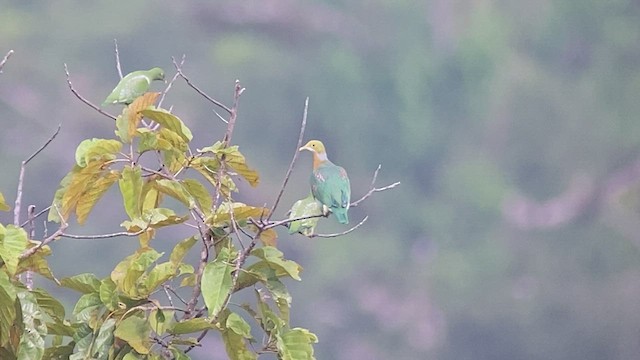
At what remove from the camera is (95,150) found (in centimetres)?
125

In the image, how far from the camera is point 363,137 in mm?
3461

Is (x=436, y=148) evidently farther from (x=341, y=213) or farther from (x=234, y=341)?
(x=234, y=341)

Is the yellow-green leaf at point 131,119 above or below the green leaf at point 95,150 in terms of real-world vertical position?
above

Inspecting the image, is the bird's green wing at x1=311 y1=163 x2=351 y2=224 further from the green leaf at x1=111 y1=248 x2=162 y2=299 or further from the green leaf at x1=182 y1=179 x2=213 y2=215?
the green leaf at x1=111 y1=248 x2=162 y2=299

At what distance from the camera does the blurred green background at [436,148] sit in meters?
3.41

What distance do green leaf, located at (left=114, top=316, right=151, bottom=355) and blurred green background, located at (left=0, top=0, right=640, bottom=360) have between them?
2.17 meters

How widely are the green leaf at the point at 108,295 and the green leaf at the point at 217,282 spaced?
106mm

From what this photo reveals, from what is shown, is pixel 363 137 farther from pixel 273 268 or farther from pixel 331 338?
pixel 273 268

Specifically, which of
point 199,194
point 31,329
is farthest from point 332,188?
point 31,329

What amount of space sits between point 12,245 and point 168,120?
0.83ft

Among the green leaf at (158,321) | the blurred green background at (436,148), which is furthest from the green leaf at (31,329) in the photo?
the blurred green background at (436,148)

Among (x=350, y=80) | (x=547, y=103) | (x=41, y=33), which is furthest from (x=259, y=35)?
(x=547, y=103)

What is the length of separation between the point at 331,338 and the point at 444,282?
42 cm

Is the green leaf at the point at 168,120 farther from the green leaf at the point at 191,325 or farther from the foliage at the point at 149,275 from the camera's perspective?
the green leaf at the point at 191,325
